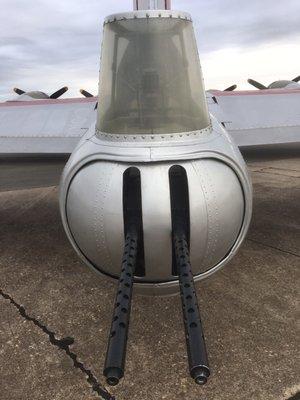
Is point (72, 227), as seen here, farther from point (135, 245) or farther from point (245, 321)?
point (245, 321)

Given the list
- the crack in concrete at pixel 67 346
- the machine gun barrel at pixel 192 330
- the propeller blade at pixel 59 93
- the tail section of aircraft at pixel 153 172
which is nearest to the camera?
the machine gun barrel at pixel 192 330

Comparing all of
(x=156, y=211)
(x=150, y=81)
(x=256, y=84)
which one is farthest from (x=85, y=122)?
(x=256, y=84)

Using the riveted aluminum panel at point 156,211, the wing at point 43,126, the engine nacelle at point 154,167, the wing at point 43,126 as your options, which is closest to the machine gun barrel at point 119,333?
the riveted aluminum panel at point 156,211

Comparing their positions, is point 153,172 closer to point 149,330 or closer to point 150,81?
point 150,81

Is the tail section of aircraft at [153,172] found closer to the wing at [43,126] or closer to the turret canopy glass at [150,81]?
the turret canopy glass at [150,81]

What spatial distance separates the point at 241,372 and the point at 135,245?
221 cm

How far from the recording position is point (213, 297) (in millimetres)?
5949

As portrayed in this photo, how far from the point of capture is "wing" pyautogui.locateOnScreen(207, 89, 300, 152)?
900 cm

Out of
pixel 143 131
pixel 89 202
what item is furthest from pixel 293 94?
pixel 89 202

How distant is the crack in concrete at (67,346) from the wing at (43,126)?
3.61 metres

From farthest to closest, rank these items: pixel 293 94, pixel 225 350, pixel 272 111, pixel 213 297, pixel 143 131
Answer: pixel 293 94
pixel 272 111
pixel 213 297
pixel 225 350
pixel 143 131

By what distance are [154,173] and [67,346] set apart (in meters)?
2.79

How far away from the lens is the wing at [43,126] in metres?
8.96

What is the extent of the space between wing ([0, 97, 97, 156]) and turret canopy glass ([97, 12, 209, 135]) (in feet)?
12.3
